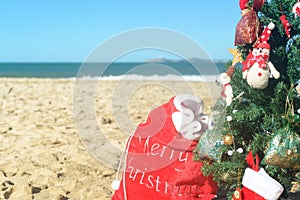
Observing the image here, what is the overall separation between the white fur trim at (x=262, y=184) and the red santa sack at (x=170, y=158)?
0.94 feet

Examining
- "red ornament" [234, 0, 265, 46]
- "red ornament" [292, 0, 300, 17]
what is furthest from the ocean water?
"red ornament" [292, 0, 300, 17]

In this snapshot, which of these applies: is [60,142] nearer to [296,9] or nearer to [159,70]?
[296,9]

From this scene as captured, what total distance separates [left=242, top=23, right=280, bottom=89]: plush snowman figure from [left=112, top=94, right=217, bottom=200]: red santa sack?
1.43 feet

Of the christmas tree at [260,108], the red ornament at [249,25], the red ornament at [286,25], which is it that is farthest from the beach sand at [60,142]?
the red ornament at [286,25]

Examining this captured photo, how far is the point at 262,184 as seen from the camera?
6.10ft

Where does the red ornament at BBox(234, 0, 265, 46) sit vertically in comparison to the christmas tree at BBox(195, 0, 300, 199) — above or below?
above

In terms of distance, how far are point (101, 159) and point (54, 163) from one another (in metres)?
0.43

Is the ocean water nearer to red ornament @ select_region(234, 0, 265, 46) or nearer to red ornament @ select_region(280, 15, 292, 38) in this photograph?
red ornament @ select_region(234, 0, 265, 46)

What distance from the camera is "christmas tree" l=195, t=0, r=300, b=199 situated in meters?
1.80

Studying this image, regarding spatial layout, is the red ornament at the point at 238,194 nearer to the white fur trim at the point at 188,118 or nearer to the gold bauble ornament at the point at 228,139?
the gold bauble ornament at the point at 228,139

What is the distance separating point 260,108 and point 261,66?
0.20m

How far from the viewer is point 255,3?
1866 millimetres

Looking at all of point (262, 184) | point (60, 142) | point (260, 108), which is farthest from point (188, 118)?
point (60, 142)

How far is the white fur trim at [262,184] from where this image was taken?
6.05ft
